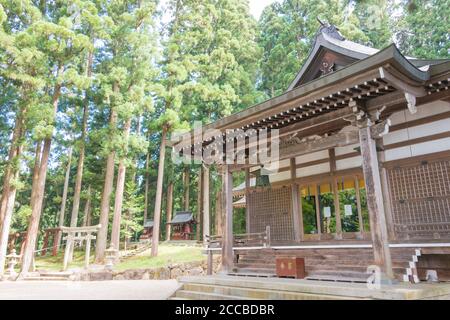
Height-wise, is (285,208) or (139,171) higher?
(139,171)

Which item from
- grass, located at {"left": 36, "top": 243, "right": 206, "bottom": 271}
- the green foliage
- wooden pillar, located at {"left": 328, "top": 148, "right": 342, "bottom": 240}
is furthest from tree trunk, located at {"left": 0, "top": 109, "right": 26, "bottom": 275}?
the green foliage

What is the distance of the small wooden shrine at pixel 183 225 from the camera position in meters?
29.3

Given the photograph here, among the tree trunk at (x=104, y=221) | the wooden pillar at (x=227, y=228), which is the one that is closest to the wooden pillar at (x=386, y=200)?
the wooden pillar at (x=227, y=228)

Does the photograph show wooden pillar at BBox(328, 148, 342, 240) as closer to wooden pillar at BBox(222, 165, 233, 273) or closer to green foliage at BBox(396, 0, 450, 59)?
wooden pillar at BBox(222, 165, 233, 273)

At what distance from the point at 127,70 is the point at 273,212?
1274 centimetres

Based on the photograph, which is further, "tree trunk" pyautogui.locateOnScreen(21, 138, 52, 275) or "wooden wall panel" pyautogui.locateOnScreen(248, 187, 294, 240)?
"tree trunk" pyautogui.locateOnScreen(21, 138, 52, 275)

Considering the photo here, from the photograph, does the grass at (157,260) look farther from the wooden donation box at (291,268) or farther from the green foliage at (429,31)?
the green foliage at (429,31)

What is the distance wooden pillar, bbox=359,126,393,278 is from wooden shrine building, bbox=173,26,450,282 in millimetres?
18

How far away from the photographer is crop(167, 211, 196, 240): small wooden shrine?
2931cm

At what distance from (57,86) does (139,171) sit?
49.8 ft

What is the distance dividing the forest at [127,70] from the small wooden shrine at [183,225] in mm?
2263

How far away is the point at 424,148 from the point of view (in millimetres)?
7648
